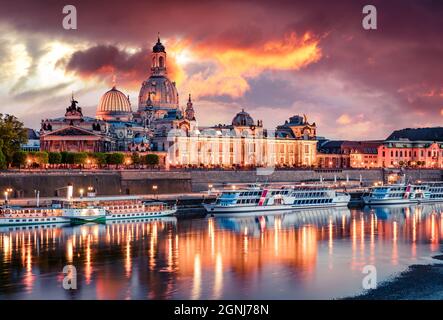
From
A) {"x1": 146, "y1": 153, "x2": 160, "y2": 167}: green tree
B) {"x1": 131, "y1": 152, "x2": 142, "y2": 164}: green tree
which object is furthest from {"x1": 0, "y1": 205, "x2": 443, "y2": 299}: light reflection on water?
{"x1": 146, "y1": 153, "x2": 160, "y2": 167}: green tree

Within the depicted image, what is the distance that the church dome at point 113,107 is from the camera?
117m

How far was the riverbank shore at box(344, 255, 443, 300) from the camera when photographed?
2702 cm

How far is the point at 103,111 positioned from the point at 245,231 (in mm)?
73744

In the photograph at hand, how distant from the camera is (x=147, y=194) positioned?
240ft

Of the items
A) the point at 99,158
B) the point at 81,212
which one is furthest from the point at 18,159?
the point at 81,212

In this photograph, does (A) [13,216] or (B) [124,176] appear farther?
(B) [124,176]

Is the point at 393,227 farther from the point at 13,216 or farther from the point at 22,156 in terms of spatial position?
the point at 22,156

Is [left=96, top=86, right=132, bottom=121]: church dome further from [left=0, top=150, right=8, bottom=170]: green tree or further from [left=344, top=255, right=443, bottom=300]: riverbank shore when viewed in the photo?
[left=344, top=255, right=443, bottom=300]: riverbank shore

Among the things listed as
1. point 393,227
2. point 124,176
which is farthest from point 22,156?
point 393,227

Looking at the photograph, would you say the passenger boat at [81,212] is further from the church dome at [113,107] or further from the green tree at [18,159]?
the church dome at [113,107]

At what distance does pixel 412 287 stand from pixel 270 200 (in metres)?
32.8
